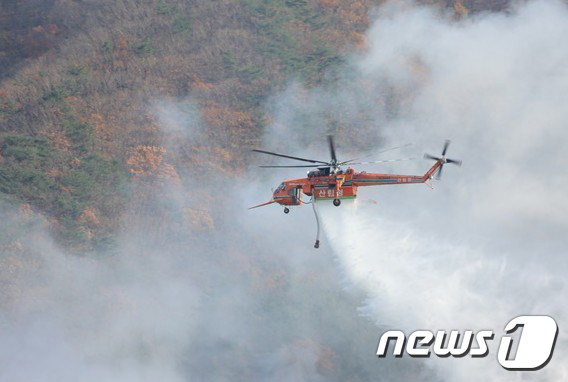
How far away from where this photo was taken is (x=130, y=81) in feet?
248

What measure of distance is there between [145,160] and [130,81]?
368 inches

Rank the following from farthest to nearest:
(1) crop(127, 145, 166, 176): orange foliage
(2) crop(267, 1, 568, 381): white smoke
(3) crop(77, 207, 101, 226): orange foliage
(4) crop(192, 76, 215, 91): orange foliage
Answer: (4) crop(192, 76, 215, 91): orange foliage, (1) crop(127, 145, 166, 176): orange foliage, (3) crop(77, 207, 101, 226): orange foliage, (2) crop(267, 1, 568, 381): white smoke

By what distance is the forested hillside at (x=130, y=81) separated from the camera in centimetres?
6500

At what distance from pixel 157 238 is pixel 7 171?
9819 mm

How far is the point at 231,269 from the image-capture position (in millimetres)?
63188

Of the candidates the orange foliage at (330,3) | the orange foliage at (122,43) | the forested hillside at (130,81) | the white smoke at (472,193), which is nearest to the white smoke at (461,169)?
the white smoke at (472,193)

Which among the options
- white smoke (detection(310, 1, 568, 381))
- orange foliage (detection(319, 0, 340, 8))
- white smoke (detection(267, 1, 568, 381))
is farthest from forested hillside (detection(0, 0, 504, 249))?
white smoke (detection(310, 1, 568, 381))

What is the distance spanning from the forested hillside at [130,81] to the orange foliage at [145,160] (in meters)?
0.09

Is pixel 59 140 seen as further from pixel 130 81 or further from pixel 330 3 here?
pixel 330 3

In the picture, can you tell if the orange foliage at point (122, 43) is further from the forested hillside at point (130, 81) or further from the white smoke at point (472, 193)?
the white smoke at point (472, 193)

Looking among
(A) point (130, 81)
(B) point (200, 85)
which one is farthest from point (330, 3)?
(A) point (130, 81)

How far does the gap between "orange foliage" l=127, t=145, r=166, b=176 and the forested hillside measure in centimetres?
9

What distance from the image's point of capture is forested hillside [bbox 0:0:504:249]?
213 ft

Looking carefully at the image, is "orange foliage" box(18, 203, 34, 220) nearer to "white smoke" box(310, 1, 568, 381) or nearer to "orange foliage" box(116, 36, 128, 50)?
"white smoke" box(310, 1, 568, 381)
